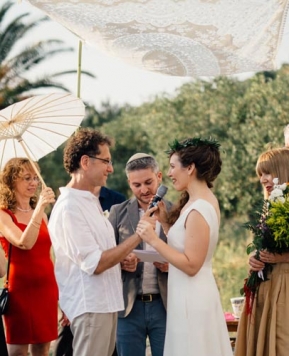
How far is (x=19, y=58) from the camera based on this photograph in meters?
19.8

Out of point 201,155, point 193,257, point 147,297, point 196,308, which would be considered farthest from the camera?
point 147,297

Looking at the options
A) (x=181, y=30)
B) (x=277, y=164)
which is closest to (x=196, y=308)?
(x=277, y=164)

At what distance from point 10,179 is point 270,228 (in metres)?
1.94

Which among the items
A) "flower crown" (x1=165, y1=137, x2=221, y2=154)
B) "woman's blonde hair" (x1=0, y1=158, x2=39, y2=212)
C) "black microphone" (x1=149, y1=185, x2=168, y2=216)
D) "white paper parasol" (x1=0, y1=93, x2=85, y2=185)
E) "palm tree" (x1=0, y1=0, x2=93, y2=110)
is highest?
"palm tree" (x1=0, y1=0, x2=93, y2=110)

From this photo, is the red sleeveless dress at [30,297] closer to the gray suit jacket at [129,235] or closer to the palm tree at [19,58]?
the gray suit jacket at [129,235]

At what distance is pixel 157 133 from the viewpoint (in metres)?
34.7

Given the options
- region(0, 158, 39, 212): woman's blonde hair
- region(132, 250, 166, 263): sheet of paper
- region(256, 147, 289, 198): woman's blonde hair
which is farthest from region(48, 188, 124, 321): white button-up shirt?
region(256, 147, 289, 198): woman's blonde hair

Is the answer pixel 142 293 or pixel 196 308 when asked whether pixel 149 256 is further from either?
pixel 196 308

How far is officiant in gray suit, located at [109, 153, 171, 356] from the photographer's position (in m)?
5.29

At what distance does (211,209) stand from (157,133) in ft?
99.4

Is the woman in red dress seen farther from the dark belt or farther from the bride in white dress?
the bride in white dress

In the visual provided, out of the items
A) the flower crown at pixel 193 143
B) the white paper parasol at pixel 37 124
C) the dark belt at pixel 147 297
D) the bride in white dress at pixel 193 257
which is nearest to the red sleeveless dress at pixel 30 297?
the white paper parasol at pixel 37 124

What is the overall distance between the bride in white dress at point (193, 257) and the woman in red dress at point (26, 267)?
124 centimetres

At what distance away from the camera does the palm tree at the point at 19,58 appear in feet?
64.7
